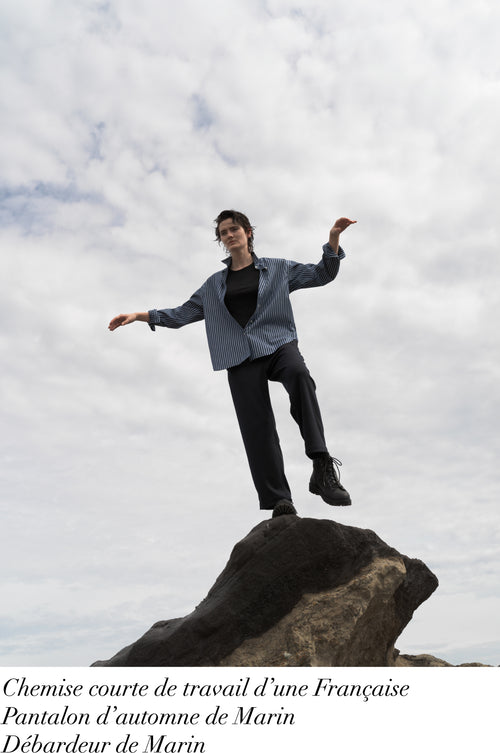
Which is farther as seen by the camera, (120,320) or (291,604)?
(120,320)

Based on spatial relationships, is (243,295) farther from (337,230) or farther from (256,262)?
(337,230)

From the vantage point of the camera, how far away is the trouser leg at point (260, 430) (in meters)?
7.31

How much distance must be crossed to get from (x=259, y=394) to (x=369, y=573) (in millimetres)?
2084

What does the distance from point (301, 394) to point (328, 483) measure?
0.91m

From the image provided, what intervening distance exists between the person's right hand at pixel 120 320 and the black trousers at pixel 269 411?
4.16ft

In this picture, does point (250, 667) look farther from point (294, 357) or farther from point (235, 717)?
point (294, 357)

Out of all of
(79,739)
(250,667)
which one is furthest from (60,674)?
(250,667)

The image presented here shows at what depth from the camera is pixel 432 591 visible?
7.66m

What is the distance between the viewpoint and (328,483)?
22.8ft

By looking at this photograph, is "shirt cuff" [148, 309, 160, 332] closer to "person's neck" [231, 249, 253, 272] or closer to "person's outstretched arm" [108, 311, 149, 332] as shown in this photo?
"person's outstretched arm" [108, 311, 149, 332]

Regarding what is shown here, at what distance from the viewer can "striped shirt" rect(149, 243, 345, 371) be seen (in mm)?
7496

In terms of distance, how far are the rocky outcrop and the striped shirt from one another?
1.80 metres

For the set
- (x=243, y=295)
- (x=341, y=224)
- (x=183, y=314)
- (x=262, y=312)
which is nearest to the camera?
(x=341, y=224)

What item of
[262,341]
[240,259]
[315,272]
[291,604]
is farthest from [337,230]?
[291,604]
